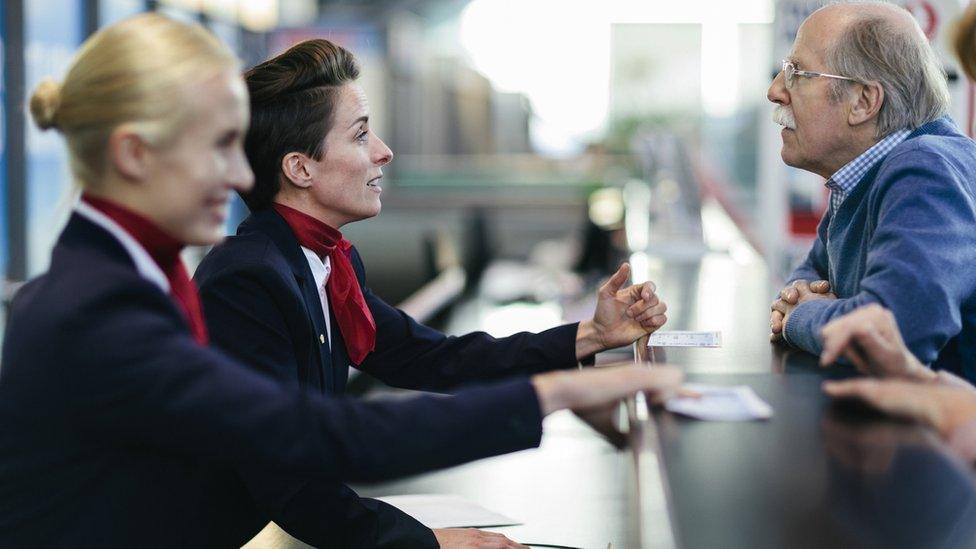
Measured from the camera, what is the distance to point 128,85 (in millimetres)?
1271

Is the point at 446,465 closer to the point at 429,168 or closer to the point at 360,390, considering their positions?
the point at 360,390

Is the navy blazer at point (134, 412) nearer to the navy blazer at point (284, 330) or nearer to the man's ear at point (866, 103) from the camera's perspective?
the navy blazer at point (284, 330)

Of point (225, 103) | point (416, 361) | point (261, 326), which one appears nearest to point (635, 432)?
point (416, 361)

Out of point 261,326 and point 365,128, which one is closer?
point 261,326

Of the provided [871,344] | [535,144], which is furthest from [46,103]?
[535,144]

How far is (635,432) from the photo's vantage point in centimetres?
193

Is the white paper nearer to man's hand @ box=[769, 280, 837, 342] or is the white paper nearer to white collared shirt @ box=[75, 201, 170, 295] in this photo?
man's hand @ box=[769, 280, 837, 342]

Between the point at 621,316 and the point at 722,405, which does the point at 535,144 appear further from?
the point at 722,405

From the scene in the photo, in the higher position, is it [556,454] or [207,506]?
[207,506]

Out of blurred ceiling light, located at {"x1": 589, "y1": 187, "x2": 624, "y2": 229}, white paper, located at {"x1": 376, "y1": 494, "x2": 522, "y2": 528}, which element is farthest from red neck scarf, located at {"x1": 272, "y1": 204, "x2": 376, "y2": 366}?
blurred ceiling light, located at {"x1": 589, "y1": 187, "x2": 624, "y2": 229}

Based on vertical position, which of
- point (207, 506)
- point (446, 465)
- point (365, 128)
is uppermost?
point (365, 128)

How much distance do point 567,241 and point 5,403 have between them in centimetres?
658

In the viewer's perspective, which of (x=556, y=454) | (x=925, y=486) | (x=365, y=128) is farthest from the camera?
(x=556, y=454)

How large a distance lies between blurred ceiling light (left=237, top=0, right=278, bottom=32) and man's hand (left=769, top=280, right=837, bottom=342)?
49.8 ft
